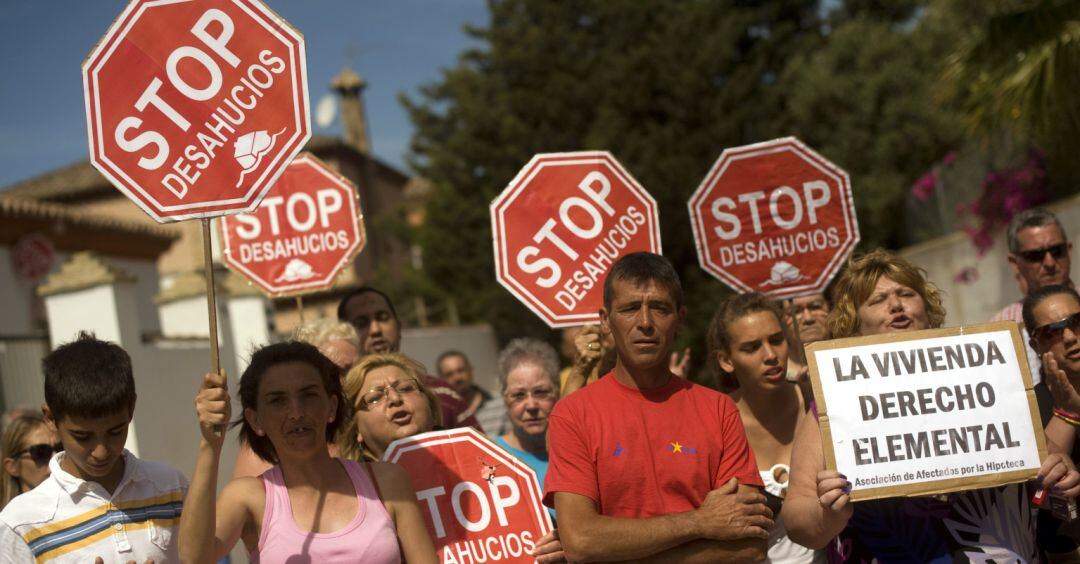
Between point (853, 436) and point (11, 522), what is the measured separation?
276 cm

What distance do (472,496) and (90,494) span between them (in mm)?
1482

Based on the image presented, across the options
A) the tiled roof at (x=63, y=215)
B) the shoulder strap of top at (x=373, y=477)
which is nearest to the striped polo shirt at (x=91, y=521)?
the shoulder strap of top at (x=373, y=477)

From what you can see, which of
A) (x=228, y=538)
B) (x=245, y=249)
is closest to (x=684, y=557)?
(x=228, y=538)

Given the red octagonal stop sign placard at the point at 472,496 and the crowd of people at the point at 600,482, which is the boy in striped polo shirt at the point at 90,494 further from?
the red octagonal stop sign placard at the point at 472,496

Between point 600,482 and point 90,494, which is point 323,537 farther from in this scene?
point 600,482

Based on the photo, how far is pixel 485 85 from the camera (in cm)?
3159

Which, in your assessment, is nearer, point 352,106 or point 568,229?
point 568,229

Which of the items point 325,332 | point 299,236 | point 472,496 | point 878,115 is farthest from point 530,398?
point 878,115

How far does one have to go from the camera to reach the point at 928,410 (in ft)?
12.8

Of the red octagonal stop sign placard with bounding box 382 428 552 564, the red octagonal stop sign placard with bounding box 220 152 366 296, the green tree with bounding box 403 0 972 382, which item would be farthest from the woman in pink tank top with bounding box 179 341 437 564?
the green tree with bounding box 403 0 972 382

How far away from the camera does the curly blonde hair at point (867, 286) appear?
4.53 metres

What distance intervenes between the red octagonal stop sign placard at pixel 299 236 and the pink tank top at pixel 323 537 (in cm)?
389

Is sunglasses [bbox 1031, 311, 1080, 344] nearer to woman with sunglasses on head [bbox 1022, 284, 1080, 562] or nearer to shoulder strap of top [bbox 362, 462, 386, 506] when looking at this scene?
woman with sunglasses on head [bbox 1022, 284, 1080, 562]

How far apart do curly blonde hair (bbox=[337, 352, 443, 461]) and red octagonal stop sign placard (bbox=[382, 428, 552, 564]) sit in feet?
1.72
